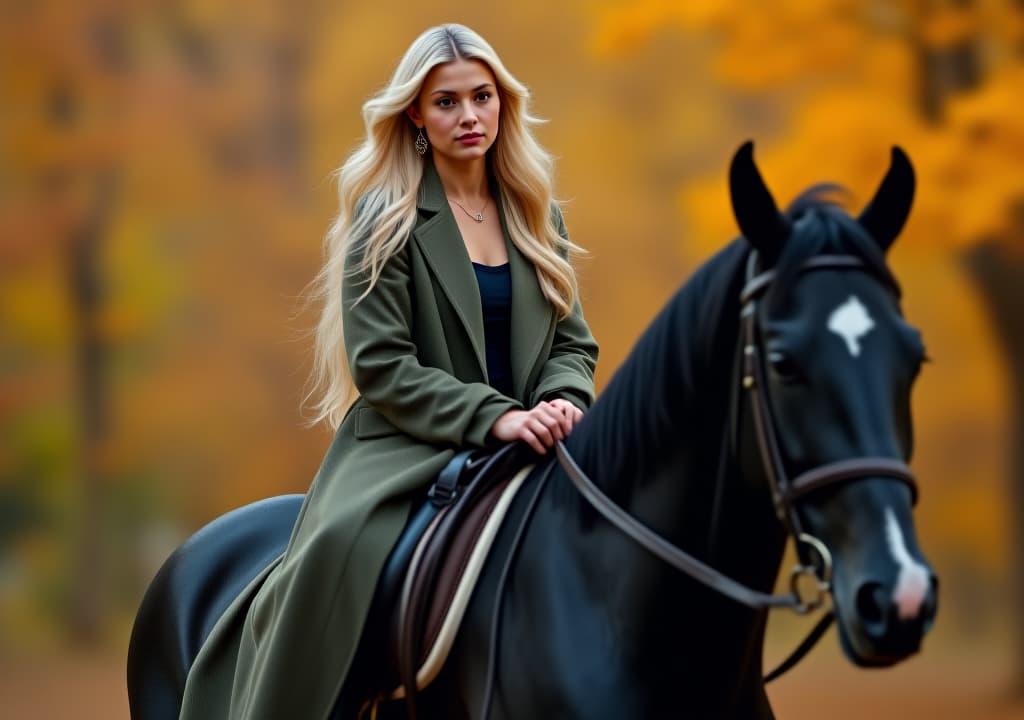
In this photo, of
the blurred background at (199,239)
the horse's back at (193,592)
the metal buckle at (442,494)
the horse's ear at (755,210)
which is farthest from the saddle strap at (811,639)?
the blurred background at (199,239)

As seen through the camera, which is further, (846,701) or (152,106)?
(152,106)

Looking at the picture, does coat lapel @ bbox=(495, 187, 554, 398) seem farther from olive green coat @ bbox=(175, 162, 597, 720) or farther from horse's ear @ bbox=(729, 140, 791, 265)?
horse's ear @ bbox=(729, 140, 791, 265)

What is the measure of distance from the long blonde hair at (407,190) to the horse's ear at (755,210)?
1.06 metres

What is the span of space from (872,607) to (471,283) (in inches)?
54.6

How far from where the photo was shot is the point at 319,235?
1148 centimetres

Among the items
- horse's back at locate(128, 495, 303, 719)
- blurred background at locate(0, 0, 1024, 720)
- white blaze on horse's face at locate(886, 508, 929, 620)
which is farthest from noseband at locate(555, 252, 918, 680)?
blurred background at locate(0, 0, 1024, 720)

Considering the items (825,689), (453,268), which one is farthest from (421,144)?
(825,689)

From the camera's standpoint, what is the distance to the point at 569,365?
3.28 meters

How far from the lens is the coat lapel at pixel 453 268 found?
3.11 metres

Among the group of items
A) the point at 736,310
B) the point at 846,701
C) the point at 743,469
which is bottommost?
the point at 846,701

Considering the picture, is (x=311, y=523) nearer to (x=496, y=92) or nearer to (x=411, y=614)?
(x=411, y=614)

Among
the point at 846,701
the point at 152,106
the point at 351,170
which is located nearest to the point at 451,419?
the point at 351,170

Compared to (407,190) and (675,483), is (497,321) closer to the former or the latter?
(407,190)

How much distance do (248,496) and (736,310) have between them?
31.8 feet
